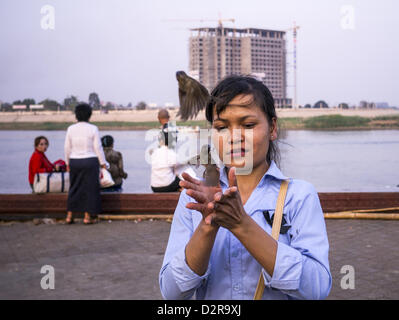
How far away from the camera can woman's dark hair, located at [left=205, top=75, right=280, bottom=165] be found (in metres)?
1.66

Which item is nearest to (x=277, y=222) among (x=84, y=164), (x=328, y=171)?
(x=84, y=164)

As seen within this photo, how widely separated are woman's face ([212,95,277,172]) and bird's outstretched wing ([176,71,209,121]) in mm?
2348

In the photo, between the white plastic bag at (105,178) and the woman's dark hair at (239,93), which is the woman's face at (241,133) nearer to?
the woman's dark hair at (239,93)

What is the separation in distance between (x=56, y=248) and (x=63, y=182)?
1886 millimetres

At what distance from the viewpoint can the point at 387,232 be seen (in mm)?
6355

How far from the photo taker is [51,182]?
7594 mm

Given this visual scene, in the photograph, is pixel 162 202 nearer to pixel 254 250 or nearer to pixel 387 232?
pixel 387 232

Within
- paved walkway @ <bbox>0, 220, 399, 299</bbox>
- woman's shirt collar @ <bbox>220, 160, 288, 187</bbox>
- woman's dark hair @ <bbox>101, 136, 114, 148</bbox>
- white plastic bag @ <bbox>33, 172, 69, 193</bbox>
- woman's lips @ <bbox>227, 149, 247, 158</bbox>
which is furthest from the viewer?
woman's dark hair @ <bbox>101, 136, 114, 148</bbox>

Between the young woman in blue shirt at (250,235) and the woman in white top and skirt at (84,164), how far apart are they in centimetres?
552

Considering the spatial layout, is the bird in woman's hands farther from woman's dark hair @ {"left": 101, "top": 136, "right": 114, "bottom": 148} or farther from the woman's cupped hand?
woman's dark hair @ {"left": 101, "top": 136, "right": 114, "bottom": 148}

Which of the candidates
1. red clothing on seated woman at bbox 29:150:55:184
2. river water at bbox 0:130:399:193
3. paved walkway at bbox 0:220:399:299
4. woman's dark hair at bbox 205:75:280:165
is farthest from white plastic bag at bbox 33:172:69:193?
woman's dark hair at bbox 205:75:280:165

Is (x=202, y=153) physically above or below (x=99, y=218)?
above

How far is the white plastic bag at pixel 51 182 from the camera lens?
24.7 ft
